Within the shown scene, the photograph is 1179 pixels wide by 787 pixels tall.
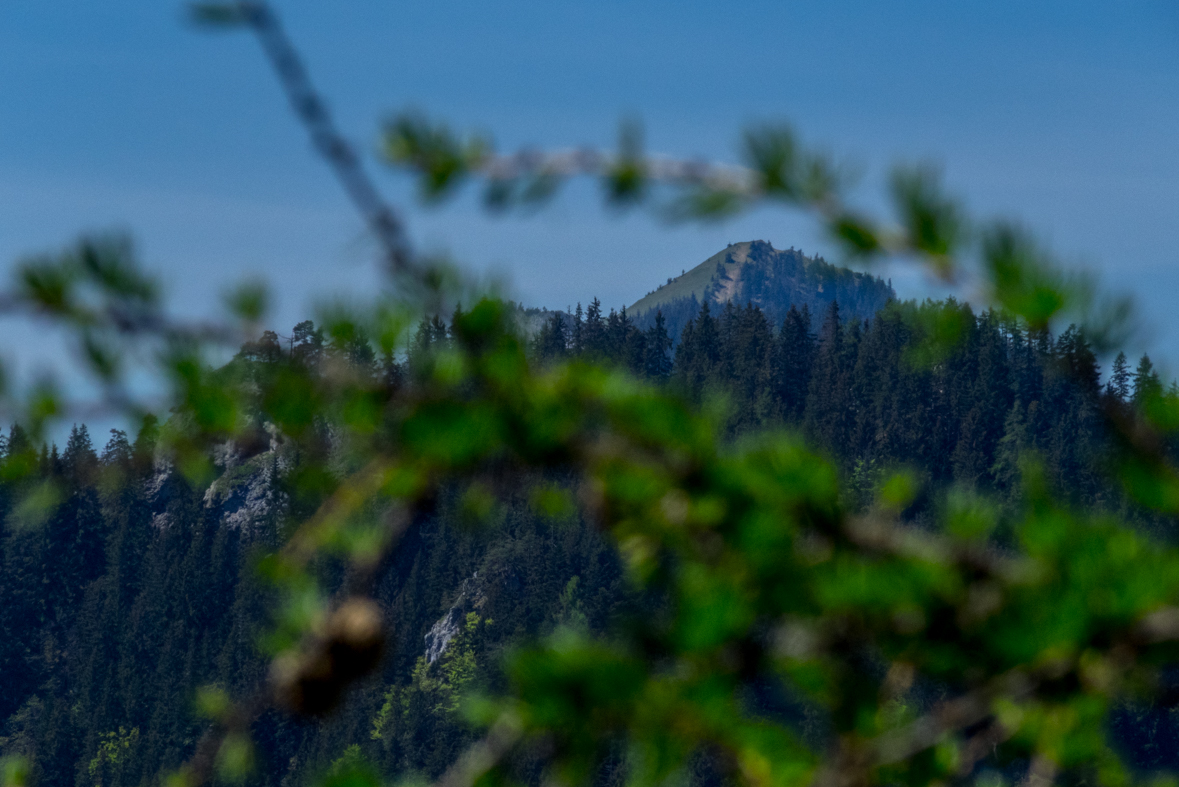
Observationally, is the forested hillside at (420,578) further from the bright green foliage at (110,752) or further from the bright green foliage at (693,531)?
the bright green foliage at (693,531)

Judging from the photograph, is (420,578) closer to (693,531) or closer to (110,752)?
(110,752)

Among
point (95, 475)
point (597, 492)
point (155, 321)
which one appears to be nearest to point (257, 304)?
point (155, 321)

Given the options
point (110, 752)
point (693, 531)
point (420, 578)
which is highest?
point (420, 578)

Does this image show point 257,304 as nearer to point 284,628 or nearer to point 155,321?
point 155,321

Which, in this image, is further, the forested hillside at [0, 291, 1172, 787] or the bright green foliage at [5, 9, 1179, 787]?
the forested hillside at [0, 291, 1172, 787]

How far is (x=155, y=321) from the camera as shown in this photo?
1.56 meters

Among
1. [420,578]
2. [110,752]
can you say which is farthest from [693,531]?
[420,578]

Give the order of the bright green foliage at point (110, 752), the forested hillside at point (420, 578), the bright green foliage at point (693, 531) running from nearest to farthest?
1. the bright green foliage at point (693, 531)
2. the bright green foliage at point (110, 752)
3. the forested hillside at point (420, 578)

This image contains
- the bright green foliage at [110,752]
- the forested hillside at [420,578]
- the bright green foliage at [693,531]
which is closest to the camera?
the bright green foliage at [693,531]

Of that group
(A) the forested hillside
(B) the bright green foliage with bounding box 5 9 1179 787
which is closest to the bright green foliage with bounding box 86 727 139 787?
(A) the forested hillside

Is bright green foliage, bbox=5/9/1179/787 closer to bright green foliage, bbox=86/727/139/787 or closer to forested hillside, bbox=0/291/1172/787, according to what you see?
forested hillside, bbox=0/291/1172/787

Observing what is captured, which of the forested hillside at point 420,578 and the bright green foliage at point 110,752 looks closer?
the bright green foliage at point 110,752

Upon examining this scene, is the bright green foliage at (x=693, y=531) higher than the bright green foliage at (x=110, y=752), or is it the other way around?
the bright green foliage at (x=693, y=531)

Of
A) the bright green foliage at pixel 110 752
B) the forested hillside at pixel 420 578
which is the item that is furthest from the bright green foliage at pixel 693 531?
the bright green foliage at pixel 110 752
